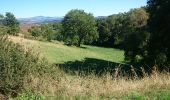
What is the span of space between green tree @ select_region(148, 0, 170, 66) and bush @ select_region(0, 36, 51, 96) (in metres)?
20.2

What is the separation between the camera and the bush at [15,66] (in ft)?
31.9

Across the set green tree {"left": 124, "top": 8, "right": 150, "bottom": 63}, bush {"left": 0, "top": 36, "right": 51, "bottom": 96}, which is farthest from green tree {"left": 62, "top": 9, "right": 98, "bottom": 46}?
bush {"left": 0, "top": 36, "right": 51, "bottom": 96}

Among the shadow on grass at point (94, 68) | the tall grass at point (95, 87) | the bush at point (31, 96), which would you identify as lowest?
the shadow on grass at point (94, 68)

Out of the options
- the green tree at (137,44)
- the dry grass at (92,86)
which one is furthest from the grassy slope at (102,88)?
the green tree at (137,44)

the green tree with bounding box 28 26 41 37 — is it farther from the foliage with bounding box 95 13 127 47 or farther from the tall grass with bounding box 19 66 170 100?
the tall grass with bounding box 19 66 170 100

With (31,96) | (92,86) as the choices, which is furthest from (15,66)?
(92,86)

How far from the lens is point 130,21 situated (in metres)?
45.0

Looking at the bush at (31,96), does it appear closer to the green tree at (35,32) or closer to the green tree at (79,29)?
the green tree at (79,29)

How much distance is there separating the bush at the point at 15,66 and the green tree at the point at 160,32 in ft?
66.3

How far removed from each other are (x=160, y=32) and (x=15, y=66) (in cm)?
2398

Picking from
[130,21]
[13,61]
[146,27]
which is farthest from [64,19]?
[13,61]

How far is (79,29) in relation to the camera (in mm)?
91688

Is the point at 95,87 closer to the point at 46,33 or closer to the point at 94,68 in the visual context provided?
the point at 94,68

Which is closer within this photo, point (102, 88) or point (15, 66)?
point (102, 88)
